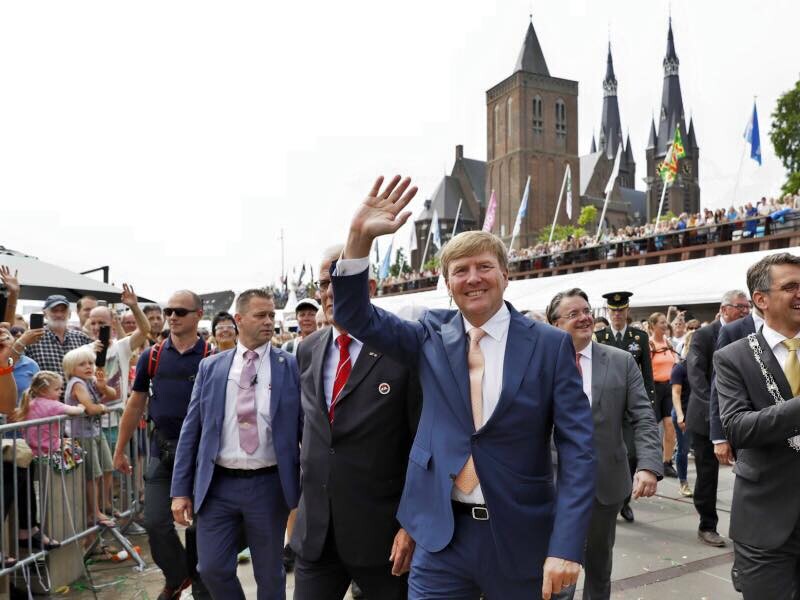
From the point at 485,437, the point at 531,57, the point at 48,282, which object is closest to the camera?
the point at 485,437

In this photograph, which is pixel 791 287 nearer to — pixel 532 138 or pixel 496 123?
pixel 532 138

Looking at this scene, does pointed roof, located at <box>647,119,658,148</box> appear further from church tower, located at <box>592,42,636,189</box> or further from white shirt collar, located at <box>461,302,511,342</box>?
white shirt collar, located at <box>461,302,511,342</box>

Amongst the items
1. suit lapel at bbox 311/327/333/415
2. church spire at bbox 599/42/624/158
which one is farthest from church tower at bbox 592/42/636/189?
suit lapel at bbox 311/327/333/415

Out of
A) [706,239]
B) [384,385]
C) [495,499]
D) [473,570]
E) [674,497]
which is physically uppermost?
[706,239]

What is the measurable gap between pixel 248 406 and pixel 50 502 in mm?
2417

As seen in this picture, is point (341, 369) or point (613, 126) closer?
point (341, 369)

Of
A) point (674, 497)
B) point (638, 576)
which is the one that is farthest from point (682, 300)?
point (638, 576)

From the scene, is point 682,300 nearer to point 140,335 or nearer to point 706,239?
point 706,239

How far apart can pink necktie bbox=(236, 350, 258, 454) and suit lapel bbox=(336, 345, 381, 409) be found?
3.05 feet

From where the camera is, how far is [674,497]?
7414 mm

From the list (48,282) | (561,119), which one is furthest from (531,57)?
(48,282)

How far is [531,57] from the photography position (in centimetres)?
8100

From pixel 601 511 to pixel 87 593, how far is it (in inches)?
155

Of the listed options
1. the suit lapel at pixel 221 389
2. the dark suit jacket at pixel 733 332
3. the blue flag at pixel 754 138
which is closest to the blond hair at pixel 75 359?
the suit lapel at pixel 221 389
